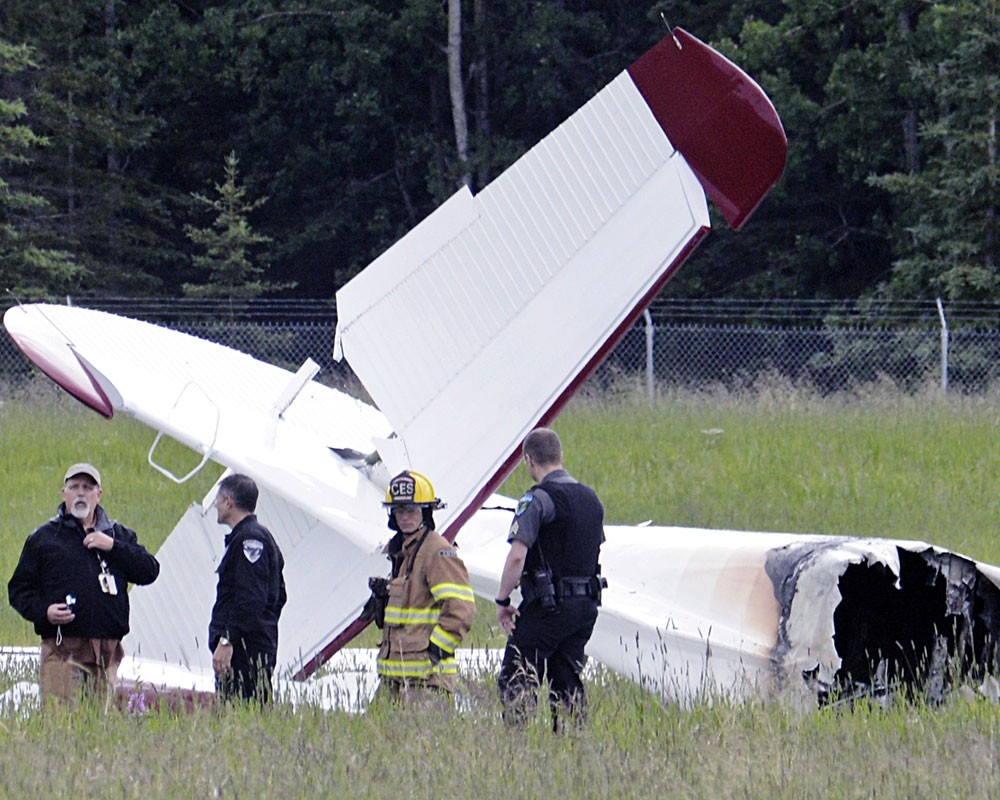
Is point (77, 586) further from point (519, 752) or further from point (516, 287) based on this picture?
point (519, 752)

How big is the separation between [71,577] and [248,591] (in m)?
0.93

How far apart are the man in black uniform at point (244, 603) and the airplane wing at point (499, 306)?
0.57 metres

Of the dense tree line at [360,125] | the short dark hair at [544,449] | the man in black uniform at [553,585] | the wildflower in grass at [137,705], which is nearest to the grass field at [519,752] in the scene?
the wildflower in grass at [137,705]

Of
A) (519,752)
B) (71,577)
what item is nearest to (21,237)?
(71,577)

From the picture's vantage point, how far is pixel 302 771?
193 inches

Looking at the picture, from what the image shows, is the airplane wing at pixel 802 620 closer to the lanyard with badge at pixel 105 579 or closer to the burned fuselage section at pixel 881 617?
the burned fuselage section at pixel 881 617

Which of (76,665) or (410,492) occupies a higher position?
(410,492)

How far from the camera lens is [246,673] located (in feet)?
21.6

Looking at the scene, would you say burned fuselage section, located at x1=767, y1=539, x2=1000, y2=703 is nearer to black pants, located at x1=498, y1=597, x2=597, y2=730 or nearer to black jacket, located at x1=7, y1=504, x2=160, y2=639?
black pants, located at x1=498, y1=597, x2=597, y2=730

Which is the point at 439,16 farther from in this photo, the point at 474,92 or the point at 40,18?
the point at 40,18

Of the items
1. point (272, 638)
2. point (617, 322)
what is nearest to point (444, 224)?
point (617, 322)

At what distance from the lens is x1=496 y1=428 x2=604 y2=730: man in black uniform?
20.5 feet

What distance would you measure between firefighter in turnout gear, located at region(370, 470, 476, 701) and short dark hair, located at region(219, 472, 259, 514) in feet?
2.49

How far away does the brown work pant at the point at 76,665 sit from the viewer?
22.3ft
